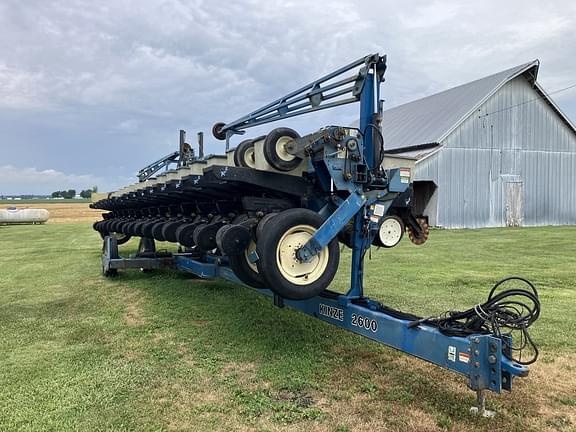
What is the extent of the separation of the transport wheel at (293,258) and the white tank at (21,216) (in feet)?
112

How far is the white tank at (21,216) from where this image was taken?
33.9 m

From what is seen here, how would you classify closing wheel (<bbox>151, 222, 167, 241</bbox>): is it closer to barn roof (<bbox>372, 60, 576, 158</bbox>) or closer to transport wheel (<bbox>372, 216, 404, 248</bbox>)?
transport wheel (<bbox>372, 216, 404, 248</bbox>)

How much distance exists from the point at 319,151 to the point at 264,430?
2.42m

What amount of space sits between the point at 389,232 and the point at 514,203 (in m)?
22.8

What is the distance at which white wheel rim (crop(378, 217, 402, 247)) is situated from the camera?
16.6 ft

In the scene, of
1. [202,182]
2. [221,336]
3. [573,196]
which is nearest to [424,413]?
[221,336]

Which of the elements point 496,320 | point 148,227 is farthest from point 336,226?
point 148,227

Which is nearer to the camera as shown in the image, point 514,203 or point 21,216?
point 514,203

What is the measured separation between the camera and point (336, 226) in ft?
14.7

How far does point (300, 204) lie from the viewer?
520 cm

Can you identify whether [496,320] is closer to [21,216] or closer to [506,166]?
[506,166]

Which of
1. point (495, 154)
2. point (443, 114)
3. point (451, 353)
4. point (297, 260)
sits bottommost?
point (451, 353)

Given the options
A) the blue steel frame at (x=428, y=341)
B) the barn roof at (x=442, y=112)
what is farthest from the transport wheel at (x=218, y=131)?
the barn roof at (x=442, y=112)

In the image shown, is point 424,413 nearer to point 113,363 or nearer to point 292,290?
point 292,290
